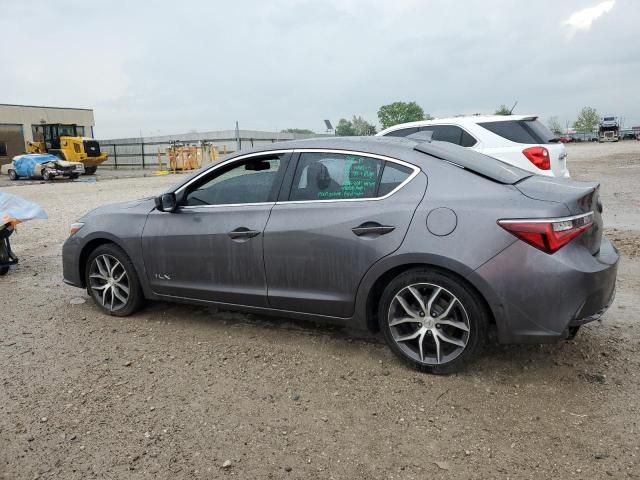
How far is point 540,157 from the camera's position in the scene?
733 centimetres

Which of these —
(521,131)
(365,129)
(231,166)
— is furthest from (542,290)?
(365,129)

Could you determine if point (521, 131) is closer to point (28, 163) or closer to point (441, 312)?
point (441, 312)

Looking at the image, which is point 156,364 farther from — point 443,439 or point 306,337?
point 443,439

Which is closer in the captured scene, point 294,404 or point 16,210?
point 294,404

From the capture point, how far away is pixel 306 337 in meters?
4.30

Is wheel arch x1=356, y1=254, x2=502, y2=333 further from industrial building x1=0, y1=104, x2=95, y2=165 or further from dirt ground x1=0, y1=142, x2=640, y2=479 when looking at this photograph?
industrial building x1=0, y1=104, x2=95, y2=165

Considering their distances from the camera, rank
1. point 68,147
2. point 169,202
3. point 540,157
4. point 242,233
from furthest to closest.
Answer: point 68,147
point 540,157
point 169,202
point 242,233

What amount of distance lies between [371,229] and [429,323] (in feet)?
2.36

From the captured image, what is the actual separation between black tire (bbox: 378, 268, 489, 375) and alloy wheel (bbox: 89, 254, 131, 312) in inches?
98.2

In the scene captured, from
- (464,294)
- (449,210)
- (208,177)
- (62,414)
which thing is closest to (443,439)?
(464,294)

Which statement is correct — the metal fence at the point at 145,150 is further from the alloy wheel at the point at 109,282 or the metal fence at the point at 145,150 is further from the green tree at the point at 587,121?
the green tree at the point at 587,121

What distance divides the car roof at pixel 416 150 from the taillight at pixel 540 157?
12.1ft

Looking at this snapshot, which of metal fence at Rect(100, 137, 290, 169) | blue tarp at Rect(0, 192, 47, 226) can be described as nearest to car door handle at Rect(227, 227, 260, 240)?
blue tarp at Rect(0, 192, 47, 226)

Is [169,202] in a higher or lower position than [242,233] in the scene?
higher
